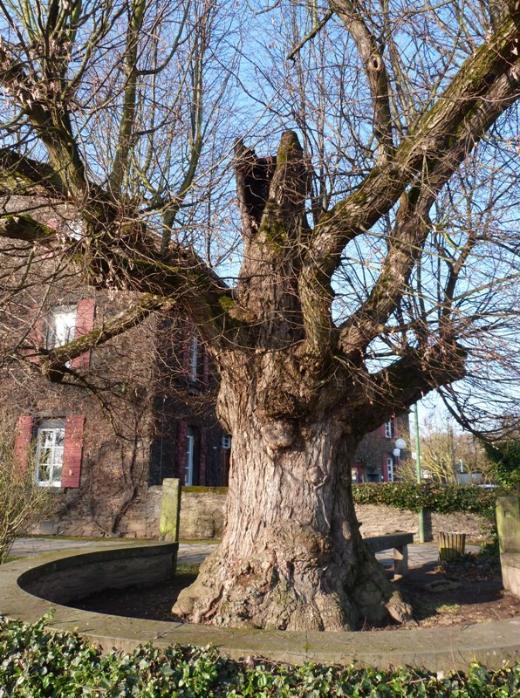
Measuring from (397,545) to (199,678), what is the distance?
622cm

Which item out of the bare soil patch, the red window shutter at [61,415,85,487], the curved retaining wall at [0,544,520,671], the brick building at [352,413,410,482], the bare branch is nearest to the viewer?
the curved retaining wall at [0,544,520,671]

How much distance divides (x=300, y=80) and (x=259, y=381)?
11.4 ft

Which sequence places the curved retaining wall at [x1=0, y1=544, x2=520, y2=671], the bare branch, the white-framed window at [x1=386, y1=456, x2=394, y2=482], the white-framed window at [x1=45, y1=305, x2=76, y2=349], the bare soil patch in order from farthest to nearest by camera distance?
the white-framed window at [x1=386, y1=456, x2=394, y2=482] < the white-framed window at [x1=45, y1=305, x2=76, y2=349] < the bare soil patch < the bare branch < the curved retaining wall at [x1=0, y1=544, x2=520, y2=671]

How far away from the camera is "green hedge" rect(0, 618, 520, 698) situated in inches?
125

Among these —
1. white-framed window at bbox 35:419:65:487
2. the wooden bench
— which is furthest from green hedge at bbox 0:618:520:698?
white-framed window at bbox 35:419:65:487

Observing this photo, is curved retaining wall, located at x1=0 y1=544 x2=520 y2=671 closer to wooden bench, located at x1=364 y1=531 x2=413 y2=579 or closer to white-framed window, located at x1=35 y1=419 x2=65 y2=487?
wooden bench, located at x1=364 y1=531 x2=413 y2=579

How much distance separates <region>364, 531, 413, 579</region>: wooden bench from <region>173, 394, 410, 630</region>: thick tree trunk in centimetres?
211

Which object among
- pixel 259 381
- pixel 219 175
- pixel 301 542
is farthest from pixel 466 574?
pixel 219 175

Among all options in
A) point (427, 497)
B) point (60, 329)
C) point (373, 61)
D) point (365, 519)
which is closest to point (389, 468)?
point (365, 519)

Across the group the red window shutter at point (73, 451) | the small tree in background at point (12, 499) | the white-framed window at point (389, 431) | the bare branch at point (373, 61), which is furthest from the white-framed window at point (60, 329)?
the white-framed window at point (389, 431)

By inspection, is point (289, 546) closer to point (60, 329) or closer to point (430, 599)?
point (430, 599)

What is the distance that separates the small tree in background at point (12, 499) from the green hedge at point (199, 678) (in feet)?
14.3

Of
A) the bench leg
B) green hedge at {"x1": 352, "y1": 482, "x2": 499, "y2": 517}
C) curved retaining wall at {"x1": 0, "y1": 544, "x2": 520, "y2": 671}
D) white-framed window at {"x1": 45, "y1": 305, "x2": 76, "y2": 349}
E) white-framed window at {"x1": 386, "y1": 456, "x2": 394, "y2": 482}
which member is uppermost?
white-framed window at {"x1": 45, "y1": 305, "x2": 76, "y2": 349}

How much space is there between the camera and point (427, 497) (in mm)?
15383
